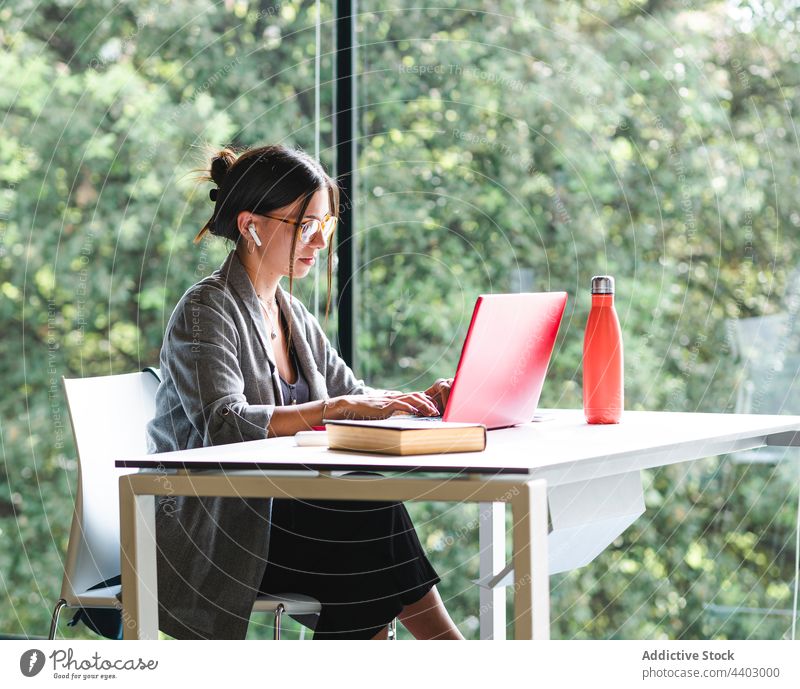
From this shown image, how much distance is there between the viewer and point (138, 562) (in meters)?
1.41

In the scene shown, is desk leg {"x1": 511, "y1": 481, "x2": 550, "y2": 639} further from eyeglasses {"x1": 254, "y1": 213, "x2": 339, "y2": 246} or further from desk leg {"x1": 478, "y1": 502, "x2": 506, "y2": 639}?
desk leg {"x1": 478, "y1": 502, "x2": 506, "y2": 639}

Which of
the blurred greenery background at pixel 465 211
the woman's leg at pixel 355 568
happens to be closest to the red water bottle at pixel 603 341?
the woman's leg at pixel 355 568

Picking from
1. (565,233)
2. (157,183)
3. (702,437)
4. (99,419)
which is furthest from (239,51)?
(702,437)

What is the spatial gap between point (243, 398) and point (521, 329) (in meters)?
0.44

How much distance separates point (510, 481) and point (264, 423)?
56 cm

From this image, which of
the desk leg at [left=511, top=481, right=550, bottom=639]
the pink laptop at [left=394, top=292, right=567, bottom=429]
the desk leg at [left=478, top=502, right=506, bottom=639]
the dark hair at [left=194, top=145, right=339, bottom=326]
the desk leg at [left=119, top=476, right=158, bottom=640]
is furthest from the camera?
the desk leg at [left=478, top=502, right=506, bottom=639]

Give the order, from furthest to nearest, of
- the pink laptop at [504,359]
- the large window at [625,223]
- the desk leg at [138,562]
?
the large window at [625,223], the pink laptop at [504,359], the desk leg at [138,562]

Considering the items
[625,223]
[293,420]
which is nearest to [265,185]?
[293,420]

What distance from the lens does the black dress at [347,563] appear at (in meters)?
1.71

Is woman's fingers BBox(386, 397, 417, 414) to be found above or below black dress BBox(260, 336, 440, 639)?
above

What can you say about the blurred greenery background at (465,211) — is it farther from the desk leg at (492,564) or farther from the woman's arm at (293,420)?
the woman's arm at (293,420)

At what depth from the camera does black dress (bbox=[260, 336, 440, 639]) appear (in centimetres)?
171

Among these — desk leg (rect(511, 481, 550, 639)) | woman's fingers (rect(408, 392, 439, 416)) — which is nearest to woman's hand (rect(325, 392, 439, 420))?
woman's fingers (rect(408, 392, 439, 416))

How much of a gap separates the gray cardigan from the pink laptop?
317mm
